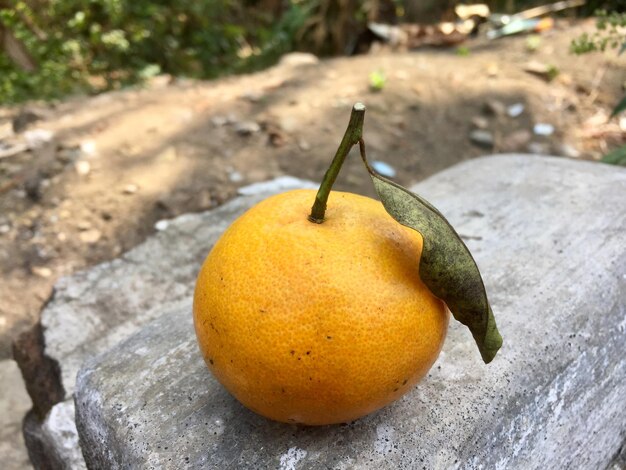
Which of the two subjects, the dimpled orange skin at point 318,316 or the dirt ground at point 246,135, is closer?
the dimpled orange skin at point 318,316

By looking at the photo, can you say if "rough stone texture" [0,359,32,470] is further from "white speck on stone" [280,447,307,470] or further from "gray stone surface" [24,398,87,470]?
"white speck on stone" [280,447,307,470]

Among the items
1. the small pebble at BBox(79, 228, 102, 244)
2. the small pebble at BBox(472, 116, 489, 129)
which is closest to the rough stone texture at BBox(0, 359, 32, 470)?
the small pebble at BBox(79, 228, 102, 244)

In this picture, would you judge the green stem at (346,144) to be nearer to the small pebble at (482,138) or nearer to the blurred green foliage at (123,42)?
the small pebble at (482,138)

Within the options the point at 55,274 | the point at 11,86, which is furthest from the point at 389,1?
the point at 55,274

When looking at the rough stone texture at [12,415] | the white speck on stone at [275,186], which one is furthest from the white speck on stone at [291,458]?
the white speck on stone at [275,186]

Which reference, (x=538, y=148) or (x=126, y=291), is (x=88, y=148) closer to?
(x=126, y=291)

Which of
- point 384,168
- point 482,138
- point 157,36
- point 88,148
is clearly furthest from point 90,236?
point 157,36

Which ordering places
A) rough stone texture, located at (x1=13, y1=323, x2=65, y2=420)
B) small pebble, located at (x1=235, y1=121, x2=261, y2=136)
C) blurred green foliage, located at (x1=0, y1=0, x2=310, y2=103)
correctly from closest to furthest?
1. rough stone texture, located at (x1=13, y1=323, x2=65, y2=420)
2. small pebble, located at (x1=235, y1=121, x2=261, y2=136)
3. blurred green foliage, located at (x1=0, y1=0, x2=310, y2=103)
